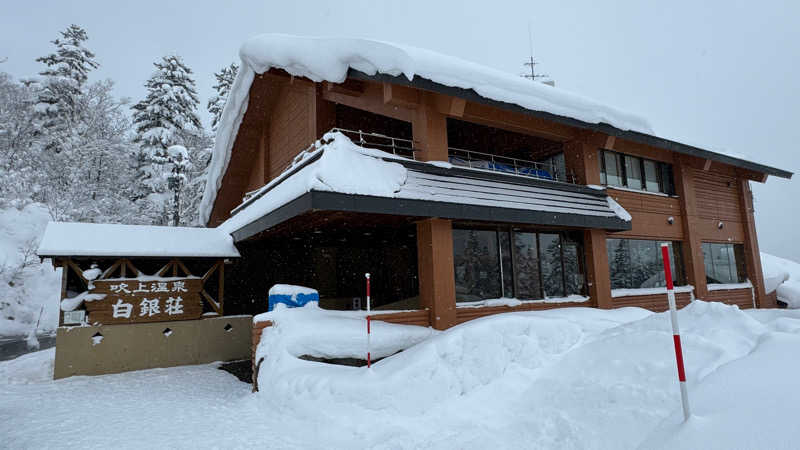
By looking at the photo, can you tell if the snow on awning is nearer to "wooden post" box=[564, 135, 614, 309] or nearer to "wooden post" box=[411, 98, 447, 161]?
"wooden post" box=[411, 98, 447, 161]

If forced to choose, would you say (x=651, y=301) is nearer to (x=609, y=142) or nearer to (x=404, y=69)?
(x=609, y=142)

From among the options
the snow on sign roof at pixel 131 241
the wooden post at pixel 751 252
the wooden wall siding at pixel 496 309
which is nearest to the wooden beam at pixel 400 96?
the wooden wall siding at pixel 496 309

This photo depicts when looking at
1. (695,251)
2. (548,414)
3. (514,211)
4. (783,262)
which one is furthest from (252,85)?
(783,262)

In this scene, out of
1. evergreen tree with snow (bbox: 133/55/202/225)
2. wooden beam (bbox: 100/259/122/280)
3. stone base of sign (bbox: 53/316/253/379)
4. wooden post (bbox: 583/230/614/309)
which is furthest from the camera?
evergreen tree with snow (bbox: 133/55/202/225)

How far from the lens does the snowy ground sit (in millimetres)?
3717

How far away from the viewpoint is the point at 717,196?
54.4 feet

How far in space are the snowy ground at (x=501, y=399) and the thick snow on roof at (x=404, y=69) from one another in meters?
4.76

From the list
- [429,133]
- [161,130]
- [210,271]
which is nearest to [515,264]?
[429,133]

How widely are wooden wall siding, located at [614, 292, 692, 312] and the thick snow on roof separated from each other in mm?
4797

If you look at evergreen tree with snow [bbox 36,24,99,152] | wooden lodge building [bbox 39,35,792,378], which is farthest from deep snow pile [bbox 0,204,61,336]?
wooden lodge building [bbox 39,35,792,378]

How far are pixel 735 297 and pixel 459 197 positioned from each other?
13330 millimetres

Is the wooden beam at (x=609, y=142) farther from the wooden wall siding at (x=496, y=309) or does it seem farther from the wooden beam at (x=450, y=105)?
the wooden beam at (x=450, y=105)

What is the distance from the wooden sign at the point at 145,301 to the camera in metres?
10.7

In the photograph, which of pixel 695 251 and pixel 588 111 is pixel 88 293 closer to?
pixel 588 111
